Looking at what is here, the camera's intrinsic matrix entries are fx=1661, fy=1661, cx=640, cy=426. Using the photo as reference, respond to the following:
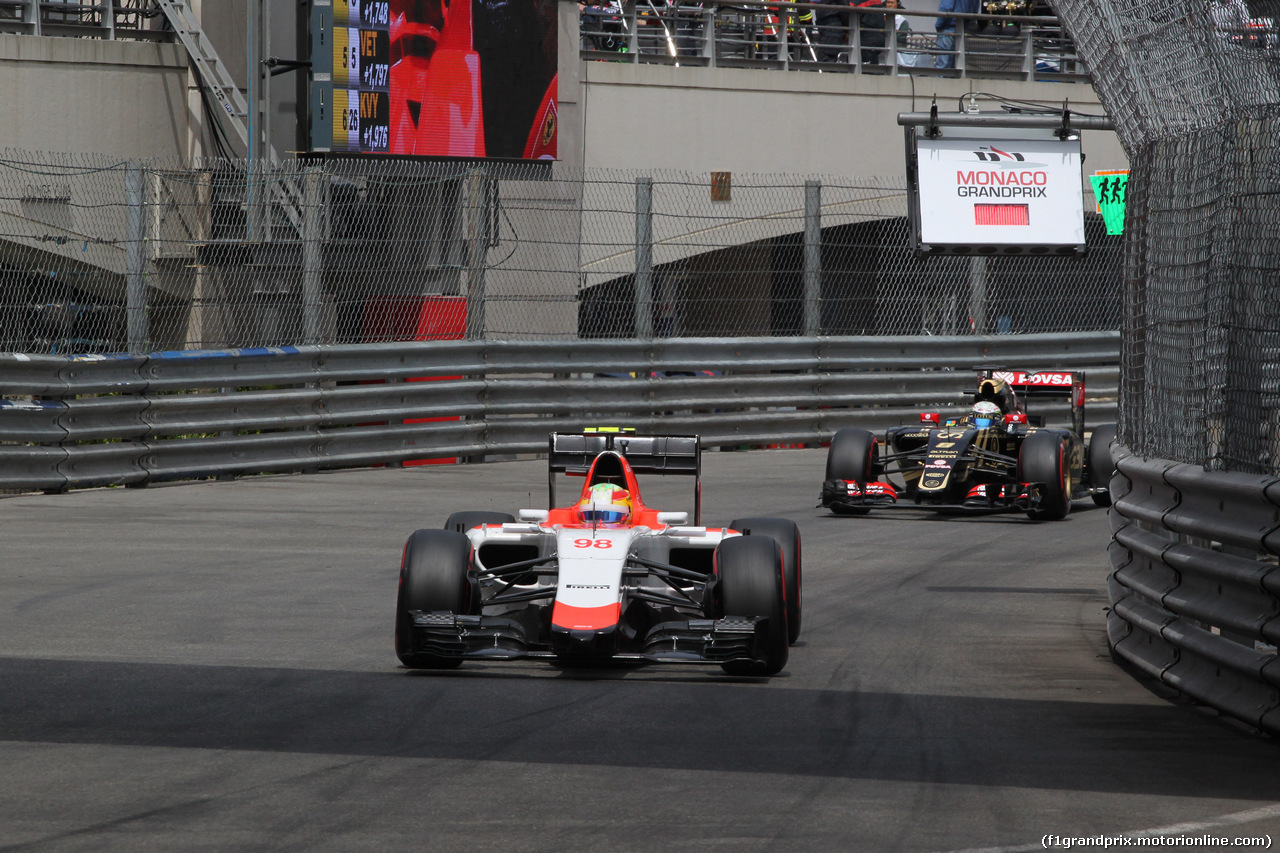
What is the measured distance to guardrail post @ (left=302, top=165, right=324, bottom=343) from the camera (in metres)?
14.7

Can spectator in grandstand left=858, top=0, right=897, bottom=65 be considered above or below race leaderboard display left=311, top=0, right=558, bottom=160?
above

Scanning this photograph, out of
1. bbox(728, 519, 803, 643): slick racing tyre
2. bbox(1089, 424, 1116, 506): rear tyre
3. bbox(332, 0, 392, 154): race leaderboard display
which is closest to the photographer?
bbox(728, 519, 803, 643): slick racing tyre

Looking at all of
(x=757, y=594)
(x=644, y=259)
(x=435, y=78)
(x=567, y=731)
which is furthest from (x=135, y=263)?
(x=567, y=731)

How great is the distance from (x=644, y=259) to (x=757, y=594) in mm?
10240

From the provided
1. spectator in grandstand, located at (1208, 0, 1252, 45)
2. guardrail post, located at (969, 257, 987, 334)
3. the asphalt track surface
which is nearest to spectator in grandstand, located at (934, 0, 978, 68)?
guardrail post, located at (969, 257, 987, 334)

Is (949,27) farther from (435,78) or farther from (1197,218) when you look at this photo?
(1197,218)

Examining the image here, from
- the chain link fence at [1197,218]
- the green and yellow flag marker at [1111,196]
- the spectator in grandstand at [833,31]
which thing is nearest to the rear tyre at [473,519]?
the chain link fence at [1197,218]

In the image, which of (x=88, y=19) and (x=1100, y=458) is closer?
(x=1100, y=458)

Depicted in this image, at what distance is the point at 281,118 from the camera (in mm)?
21156

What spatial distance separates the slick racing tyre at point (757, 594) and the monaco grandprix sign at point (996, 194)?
4670 millimetres

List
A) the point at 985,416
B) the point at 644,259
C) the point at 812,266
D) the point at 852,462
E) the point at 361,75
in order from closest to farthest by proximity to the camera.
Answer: the point at 852,462, the point at 985,416, the point at 644,259, the point at 812,266, the point at 361,75

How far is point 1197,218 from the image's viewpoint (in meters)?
6.67

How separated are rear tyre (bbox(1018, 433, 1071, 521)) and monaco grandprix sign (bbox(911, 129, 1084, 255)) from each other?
1.71m

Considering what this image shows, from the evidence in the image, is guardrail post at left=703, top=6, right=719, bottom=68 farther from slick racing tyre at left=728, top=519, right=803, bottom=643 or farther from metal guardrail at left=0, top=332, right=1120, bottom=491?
slick racing tyre at left=728, top=519, right=803, bottom=643
